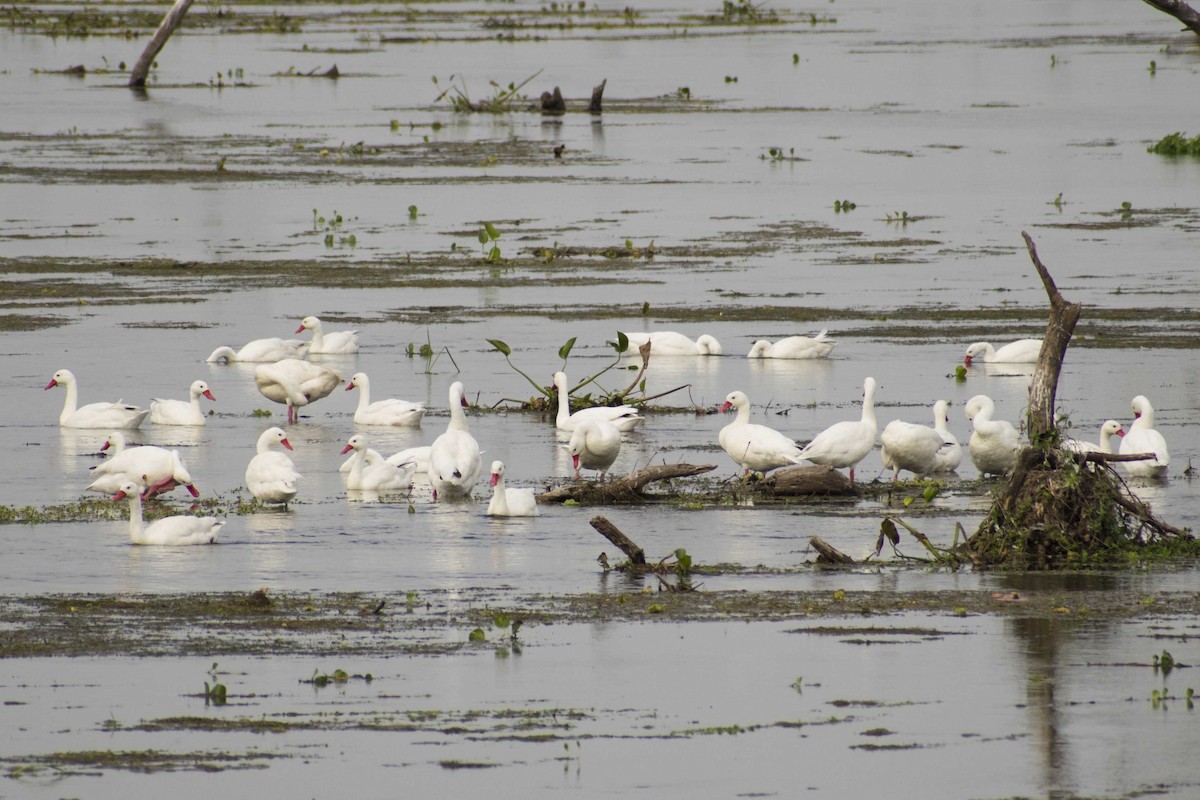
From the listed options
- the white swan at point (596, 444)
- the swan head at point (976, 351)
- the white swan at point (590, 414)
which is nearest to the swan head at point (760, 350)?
the swan head at point (976, 351)

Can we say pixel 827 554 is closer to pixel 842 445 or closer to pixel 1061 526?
pixel 1061 526

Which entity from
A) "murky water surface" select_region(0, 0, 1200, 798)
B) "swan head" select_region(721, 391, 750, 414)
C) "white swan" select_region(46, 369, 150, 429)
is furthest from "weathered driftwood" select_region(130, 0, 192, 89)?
"swan head" select_region(721, 391, 750, 414)

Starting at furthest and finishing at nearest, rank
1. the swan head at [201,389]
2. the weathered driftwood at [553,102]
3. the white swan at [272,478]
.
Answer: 1. the weathered driftwood at [553,102]
2. the swan head at [201,389]
3. the white swan at [272,478]

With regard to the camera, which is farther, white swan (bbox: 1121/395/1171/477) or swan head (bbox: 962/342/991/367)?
swan head (bbox: 962/342/991/367)

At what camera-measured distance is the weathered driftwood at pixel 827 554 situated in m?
11.7

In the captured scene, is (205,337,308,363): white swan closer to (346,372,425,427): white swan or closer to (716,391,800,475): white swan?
(346,372,425,427): white swan

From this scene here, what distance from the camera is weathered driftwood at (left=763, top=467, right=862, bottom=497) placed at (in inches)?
557

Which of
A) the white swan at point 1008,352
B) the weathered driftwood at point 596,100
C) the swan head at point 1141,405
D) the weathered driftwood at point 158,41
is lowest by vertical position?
the swan head at point 1141,405

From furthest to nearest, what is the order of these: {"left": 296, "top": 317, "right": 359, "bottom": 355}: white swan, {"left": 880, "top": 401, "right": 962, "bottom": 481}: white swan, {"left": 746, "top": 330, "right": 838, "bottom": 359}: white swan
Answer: {"left": 296, "top": 317, "right": 359, "bottom": 355}: white swan
{"left": 746, "top": 330, "right": 838, "bottom": 359}: white swan
{"left": 880, "top": 401, "right": 962, "bottom": 481}: white swan

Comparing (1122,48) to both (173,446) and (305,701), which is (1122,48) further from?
(305,701)

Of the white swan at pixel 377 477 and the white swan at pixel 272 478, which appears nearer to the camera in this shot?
the white swan at pixel 272 478

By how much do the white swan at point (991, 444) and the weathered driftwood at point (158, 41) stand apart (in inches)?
1395

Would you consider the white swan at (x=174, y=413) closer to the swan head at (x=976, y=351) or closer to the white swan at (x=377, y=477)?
the white swan at (x=377, y=477)

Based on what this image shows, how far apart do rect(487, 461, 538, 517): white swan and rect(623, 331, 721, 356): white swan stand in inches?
267
